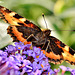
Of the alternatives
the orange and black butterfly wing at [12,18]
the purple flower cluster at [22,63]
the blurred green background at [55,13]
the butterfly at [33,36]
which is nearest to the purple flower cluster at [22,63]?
the purple flower cluster at [22,63]

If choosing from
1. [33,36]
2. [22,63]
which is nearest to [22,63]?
[22,63]

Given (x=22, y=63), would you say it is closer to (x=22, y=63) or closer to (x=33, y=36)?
(x=22, y=63)

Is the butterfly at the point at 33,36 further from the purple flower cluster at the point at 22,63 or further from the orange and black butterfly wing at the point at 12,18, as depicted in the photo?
the purple flower cluster at the point at 22,63

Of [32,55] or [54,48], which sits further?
[54,48]

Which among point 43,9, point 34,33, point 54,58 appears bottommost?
point 54,58

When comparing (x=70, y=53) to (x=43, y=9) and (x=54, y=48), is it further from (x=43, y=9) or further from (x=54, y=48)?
(x=43, y=9)

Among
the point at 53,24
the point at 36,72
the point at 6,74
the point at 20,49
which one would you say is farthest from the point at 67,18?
the point at 6,74
